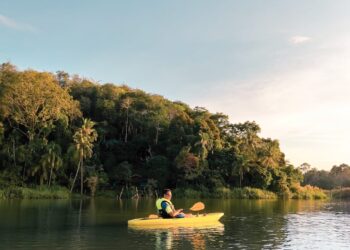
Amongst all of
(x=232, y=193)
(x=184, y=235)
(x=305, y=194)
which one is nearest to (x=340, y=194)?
(x=305, y=194)

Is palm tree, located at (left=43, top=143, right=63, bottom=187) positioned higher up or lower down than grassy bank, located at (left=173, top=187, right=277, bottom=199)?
higher up

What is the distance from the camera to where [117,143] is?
68.4 meters

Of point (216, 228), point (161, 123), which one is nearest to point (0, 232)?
point (216, 228)

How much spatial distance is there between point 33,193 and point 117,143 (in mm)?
18617

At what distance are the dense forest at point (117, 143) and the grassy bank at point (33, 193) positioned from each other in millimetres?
2104

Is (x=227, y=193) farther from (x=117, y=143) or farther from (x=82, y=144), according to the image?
(x=82, y=144)

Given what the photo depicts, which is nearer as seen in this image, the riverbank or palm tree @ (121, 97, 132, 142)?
the riverbank

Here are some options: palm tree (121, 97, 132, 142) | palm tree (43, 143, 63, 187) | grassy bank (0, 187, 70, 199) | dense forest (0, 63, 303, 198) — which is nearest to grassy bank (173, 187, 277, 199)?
dense forest (0, 63, 303, 198)

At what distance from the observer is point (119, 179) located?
62250 millimetres

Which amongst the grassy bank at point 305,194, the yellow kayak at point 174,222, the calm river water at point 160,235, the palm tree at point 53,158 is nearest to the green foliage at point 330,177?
the grassy bank at point 305,194

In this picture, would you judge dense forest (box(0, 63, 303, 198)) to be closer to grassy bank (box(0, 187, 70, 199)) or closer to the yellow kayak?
grassy bank (box(0, 187, 70, 199))

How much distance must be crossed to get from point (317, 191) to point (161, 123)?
27.1 meters

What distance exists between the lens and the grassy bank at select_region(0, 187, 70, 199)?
→ 167ft

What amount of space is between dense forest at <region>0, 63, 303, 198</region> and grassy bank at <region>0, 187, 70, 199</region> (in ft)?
6.90
